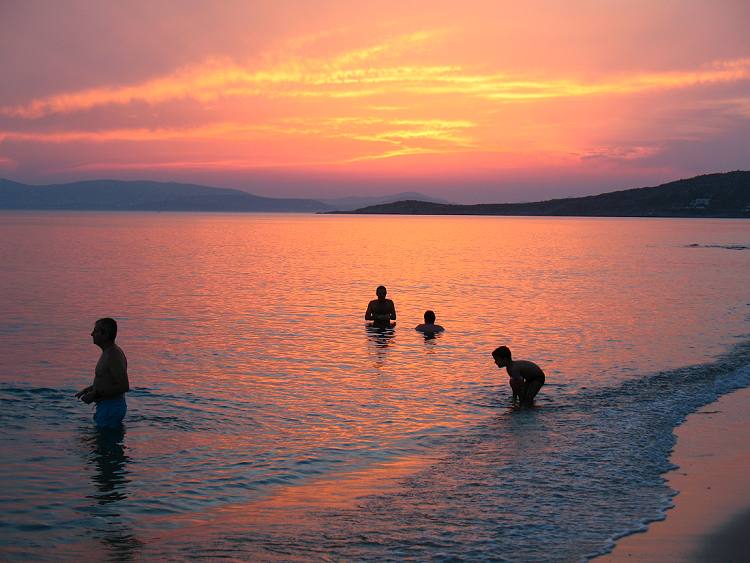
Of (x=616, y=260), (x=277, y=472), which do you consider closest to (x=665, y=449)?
(x=277, y=472)

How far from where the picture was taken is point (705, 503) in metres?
9.11

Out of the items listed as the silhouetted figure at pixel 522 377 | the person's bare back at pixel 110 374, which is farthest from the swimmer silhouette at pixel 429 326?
the person's bare back at pixel 110 374

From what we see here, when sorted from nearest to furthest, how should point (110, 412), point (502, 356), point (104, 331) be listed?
point (104, 331), point (110, 412), point (502, 356)

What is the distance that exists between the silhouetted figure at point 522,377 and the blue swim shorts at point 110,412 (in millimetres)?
6908

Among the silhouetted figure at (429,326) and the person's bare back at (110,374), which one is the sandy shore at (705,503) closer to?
the person's bare back at (110,374)

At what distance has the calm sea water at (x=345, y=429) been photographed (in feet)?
27.5

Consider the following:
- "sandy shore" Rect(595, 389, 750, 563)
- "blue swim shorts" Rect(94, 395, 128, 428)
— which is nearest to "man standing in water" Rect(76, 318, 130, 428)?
"blue swim shorts" Rect(94, 395, 128, 428)

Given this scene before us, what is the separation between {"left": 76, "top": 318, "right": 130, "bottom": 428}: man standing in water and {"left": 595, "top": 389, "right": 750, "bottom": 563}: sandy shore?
25.8 feet

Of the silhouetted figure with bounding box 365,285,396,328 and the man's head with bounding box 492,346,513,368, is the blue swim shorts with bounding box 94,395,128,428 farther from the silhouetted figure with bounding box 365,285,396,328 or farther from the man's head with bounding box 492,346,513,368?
the silhouetted figure with bounding box 365,285,396,328

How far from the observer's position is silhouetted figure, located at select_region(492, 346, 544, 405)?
48.0ft

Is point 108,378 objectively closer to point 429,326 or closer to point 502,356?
point 502,356

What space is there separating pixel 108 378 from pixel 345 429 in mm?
3973

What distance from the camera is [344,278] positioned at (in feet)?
149

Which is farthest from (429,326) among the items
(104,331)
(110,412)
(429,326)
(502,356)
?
(104,331)
